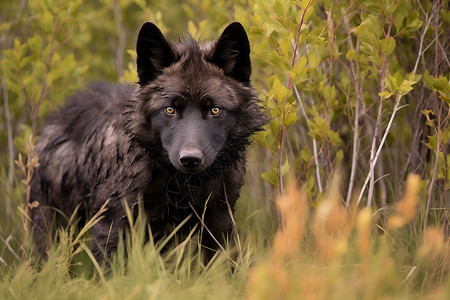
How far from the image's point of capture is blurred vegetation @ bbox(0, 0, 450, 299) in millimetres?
2512

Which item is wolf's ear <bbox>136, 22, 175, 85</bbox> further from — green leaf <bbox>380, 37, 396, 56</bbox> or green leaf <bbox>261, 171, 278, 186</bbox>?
green leaf <bbox>380, 37, 396, 56</bbox>

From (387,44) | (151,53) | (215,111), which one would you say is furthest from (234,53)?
(387,44)

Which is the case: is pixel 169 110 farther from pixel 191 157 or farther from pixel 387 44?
pixel 387 44

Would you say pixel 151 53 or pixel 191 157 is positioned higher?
pixel 151 53

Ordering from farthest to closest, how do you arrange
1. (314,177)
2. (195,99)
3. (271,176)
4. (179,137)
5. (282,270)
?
(314,177) < (271,176) < (195,99) < (179,137) < (282,270)

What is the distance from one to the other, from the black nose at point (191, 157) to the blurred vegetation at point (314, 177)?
1.55 feet

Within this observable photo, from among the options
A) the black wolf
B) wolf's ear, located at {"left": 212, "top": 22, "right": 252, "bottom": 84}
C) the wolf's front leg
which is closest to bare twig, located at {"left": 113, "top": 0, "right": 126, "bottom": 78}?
the black wolf

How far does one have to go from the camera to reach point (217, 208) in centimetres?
390

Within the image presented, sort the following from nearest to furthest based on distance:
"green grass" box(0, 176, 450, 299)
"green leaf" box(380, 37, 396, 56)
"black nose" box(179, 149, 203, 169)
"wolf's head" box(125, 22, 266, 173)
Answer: "green grass" box(0, 176, 450, 299), "black nose" box(179, 149, 203, 169), "wolf's head" box(125, 22, 266, 173), "green leaf" box(380, 37, 396, 56)

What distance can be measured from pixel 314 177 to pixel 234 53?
4.33 ft

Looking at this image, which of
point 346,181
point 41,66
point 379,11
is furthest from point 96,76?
point 379,11

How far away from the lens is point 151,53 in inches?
149

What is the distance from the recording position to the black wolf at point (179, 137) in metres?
3.61

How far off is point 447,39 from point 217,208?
85.5 inches
